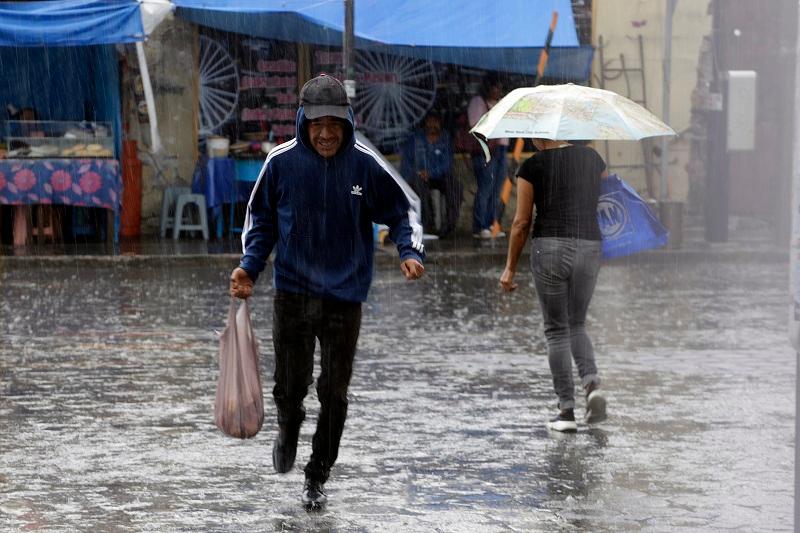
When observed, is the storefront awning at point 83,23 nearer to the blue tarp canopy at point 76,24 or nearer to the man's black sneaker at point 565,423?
the blue tarp canopy at point 76,24

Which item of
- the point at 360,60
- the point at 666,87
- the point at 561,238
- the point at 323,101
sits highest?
the point at 360,60

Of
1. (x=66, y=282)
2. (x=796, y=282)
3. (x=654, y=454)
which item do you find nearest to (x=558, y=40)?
(x=66, y=282)

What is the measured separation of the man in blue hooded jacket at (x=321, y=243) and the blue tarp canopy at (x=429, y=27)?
12048mm

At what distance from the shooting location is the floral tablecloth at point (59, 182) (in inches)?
721

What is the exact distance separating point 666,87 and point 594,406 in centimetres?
1200

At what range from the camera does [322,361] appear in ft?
21.1

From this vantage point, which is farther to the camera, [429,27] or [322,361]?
[429,27]

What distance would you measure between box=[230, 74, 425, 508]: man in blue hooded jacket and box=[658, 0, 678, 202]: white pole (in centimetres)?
1353

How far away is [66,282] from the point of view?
15406 millimetres

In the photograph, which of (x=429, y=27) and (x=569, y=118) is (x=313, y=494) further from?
(x=429, y=27)

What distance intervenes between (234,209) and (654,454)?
1326 centimetres

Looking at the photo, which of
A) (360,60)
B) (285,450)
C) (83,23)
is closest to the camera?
(285,450)

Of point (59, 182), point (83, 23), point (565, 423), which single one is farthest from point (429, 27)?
point (565, 423)

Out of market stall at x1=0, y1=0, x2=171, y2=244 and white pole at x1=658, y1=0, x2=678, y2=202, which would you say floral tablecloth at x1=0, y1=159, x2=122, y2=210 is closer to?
market stall at x1=0, y1=0, x2=171, y2=244
